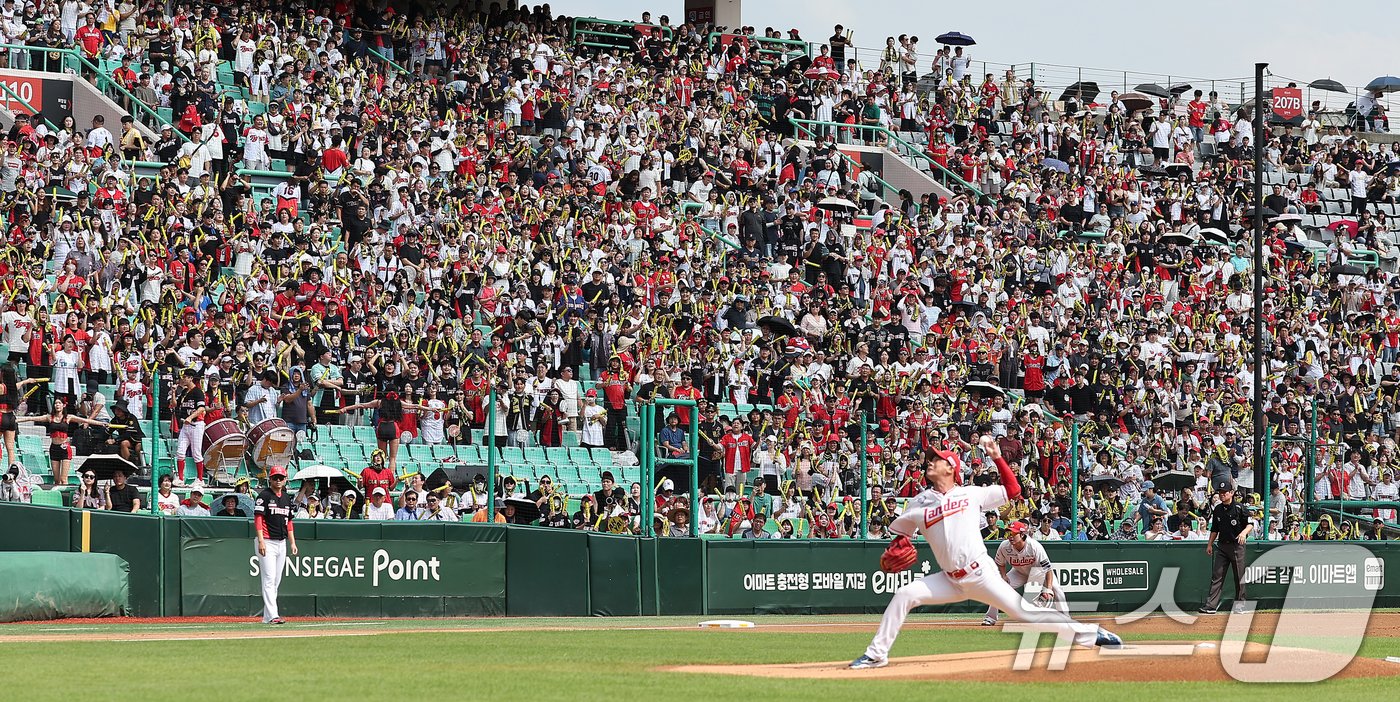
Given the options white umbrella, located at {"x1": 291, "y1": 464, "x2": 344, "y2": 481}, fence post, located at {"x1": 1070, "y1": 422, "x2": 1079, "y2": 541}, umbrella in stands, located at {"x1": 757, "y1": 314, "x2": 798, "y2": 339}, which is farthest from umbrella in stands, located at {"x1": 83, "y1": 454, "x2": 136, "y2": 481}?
fence post, located at {"x1": 1070, "y1": 422, "x2": 1079, "y2": 541}

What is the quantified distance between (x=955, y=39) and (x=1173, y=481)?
17.4m

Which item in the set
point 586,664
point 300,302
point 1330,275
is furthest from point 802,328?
point 586,664

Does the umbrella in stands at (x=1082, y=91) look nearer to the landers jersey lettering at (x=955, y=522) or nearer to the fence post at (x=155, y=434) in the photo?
the fence post at (x=155, y=434)

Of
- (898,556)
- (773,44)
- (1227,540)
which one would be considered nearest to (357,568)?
(1227,540)

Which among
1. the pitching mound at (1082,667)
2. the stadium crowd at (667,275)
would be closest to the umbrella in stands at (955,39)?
the stadium crowd at (667,275)

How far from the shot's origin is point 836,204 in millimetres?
35250

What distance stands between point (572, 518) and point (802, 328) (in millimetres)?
7870

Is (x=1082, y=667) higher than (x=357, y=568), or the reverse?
(x=1082, y=667)

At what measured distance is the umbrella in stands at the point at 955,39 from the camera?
43.5m

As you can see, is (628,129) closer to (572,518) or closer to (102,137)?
(102,137)

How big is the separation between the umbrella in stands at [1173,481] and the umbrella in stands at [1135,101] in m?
17.9

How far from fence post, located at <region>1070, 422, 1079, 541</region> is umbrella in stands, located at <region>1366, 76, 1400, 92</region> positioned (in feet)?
85.4

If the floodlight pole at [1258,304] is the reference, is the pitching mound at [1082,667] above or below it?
below

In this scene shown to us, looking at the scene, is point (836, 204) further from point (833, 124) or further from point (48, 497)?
point (48, 497)
